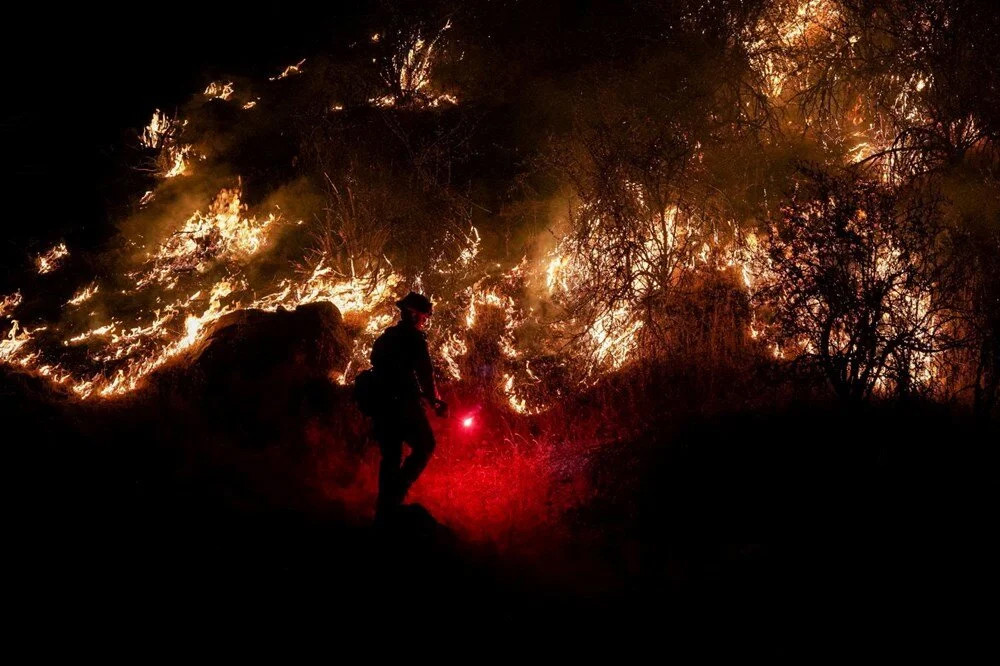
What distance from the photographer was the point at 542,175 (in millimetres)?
13141

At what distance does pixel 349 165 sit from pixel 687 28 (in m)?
6.42

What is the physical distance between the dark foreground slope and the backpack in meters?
1.04

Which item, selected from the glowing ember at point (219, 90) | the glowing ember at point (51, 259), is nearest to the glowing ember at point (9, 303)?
the glowing ember at point (51, 259)

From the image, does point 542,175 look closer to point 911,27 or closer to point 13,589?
point 911,27

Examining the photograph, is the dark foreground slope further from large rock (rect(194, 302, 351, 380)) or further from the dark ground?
large rock (rect(194, 302, 351, 380))

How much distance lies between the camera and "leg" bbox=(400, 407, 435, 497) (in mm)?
6418

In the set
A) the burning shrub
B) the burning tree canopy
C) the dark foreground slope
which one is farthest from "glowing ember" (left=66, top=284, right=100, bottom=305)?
the burning shrub

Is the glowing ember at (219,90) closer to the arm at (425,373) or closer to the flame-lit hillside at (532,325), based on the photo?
the flame-lit hillside at (532,325)

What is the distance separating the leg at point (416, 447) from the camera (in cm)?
642

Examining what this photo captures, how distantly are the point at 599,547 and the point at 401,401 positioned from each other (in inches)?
90.1

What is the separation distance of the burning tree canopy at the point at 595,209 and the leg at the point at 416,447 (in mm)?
3571

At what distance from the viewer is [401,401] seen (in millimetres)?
6359

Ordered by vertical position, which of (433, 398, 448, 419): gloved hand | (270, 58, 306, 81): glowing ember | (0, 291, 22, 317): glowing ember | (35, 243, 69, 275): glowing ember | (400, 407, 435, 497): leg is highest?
(270, 58, 306, 81): glowing ember

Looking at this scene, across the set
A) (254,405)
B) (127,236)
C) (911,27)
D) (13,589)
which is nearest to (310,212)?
(127,236)
